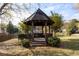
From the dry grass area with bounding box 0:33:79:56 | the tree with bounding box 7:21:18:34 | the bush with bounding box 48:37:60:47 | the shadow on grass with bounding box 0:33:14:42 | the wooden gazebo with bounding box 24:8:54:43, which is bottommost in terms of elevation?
the dry grass area with bounding box 0:33:79:56

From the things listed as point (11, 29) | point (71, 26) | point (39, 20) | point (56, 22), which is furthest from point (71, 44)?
point (11, 29)

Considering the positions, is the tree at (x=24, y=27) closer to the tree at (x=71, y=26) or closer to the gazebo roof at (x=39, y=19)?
the gazebo roof at (x=39, y=19)

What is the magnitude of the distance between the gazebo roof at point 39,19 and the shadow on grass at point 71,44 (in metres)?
0.51

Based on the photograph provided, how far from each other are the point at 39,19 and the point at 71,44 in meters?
0.81

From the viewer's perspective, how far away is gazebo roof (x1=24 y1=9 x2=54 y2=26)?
7320 millimetres

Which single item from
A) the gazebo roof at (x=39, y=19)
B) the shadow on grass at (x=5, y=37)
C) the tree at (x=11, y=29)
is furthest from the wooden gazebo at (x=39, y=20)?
the shadow on grass at (x=5, y=37)

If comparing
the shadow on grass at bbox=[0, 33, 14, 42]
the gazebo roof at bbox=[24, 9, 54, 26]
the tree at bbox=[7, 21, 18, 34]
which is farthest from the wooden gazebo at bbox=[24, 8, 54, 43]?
the shadow on grass at bbox=[0, 33, 14, 42]

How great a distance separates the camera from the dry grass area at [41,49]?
7.34m

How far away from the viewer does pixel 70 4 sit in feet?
24.0

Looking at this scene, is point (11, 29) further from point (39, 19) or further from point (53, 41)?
point (53, 41)

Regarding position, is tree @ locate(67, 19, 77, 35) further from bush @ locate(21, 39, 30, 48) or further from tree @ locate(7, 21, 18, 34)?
tree @ locate(7, 21, 18, 34)

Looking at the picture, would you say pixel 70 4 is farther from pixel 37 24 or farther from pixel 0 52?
pixel 0 52

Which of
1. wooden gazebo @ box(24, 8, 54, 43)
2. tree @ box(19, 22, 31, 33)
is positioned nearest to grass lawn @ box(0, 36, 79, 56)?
tree @ box(19, 22, 31, 33)

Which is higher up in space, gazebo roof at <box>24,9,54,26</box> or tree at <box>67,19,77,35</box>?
gazebo roof at <box>24,9,54,26</box>
